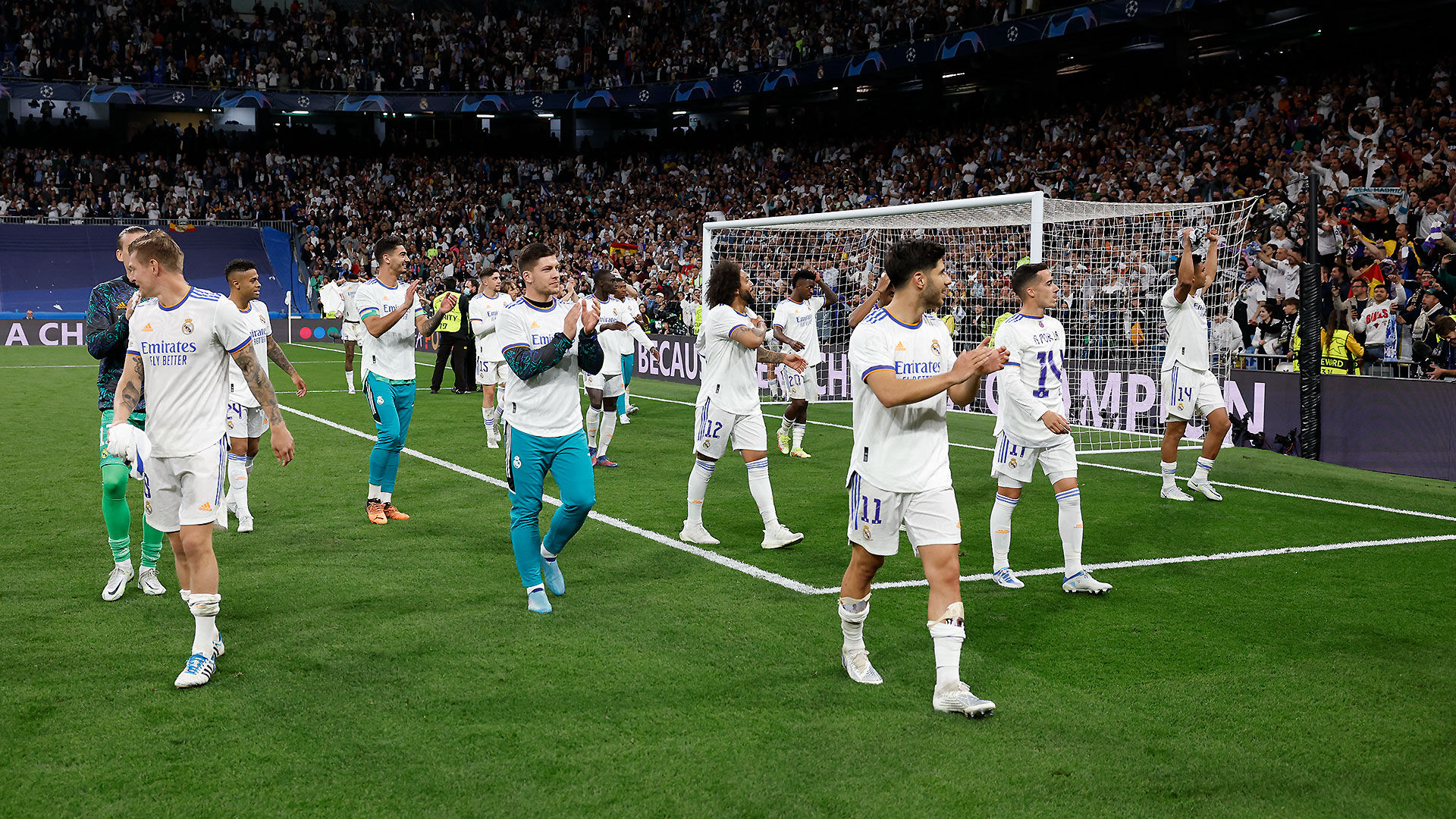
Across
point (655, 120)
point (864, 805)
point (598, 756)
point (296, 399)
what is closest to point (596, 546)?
point (598, 756)

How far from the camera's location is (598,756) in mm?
4539

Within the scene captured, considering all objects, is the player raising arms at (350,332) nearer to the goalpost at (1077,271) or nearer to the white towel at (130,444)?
the goalpost at (1077,271)

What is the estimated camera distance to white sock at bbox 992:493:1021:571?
7410 mm

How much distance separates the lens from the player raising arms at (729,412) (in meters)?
8.57

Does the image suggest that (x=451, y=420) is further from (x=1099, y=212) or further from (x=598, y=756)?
(x=598, y=756)

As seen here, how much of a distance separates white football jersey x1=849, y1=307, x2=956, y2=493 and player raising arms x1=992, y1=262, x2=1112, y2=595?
219 centimetres

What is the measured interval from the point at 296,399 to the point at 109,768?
650 inches

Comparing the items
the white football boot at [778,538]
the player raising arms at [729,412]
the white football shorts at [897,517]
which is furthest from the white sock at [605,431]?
the white football shorts at [897,517]

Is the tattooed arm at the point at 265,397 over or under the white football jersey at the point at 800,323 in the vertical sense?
under

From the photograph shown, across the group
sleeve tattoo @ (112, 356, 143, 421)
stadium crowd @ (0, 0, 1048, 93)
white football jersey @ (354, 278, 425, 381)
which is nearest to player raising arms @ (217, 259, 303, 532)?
white football jersey @ (354, 278, 425, 381)

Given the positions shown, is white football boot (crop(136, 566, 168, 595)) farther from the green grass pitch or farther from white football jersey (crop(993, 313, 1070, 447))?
white football jersey (crop(993, 313, 1070, 447))

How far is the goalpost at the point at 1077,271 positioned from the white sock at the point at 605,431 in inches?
91.9

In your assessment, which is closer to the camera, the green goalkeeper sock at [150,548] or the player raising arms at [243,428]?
the green goalkeeper sock at [150,548]

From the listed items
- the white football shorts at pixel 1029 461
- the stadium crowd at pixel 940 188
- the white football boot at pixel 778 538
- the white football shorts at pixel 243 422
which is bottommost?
the white football boot at pixel 778 538
